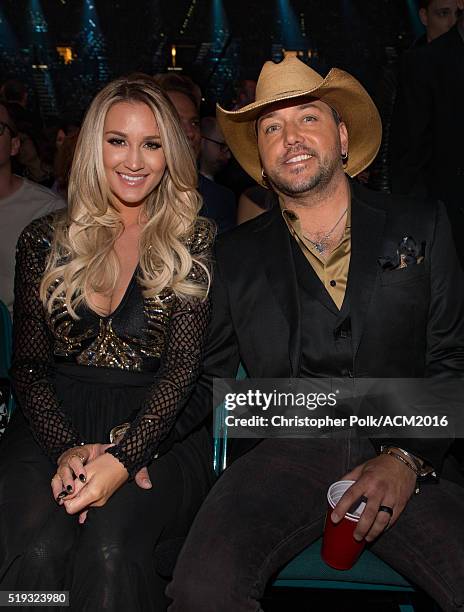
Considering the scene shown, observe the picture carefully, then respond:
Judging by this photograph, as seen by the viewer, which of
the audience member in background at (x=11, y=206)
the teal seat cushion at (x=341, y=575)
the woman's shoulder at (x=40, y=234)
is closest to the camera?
the teal seat cushion at (x=341, y=575)

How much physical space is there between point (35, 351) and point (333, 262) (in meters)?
Answer: 0.97

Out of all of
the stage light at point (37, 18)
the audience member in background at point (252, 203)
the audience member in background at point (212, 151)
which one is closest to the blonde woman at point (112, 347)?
the audience member in background at point (252, 203)

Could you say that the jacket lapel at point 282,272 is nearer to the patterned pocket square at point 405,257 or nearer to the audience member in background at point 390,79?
the patterned pocket square at point 405,257

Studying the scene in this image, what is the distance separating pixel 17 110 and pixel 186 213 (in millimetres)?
3805

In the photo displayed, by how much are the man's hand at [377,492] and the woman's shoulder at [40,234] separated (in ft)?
3.95

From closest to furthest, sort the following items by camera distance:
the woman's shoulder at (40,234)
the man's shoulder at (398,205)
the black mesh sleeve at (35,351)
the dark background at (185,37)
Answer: the black mesh sleeve at (35,351) < the man's shoulder at (398,205) < the woman's shoulder at (40,234) < the dark background at (185,37)

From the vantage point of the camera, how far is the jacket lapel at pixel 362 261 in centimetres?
235

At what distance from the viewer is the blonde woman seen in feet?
7.00

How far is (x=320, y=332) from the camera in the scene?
94.3 inches

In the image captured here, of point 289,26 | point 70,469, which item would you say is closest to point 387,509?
point 70,469

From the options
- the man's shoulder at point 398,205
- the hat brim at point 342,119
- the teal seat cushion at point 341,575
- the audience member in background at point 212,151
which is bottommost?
the teal seat cushion at point 341,575

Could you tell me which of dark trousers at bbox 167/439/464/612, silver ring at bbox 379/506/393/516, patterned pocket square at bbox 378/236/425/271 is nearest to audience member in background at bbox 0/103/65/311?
dark trousers at bbox 167/439/464/612

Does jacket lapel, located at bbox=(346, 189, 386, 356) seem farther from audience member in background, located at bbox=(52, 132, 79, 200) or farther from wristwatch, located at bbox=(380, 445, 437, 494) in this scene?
audience member in background, located at bbox=(52, 132, 79, 200)

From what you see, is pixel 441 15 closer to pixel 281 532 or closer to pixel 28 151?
pixel 281 532
